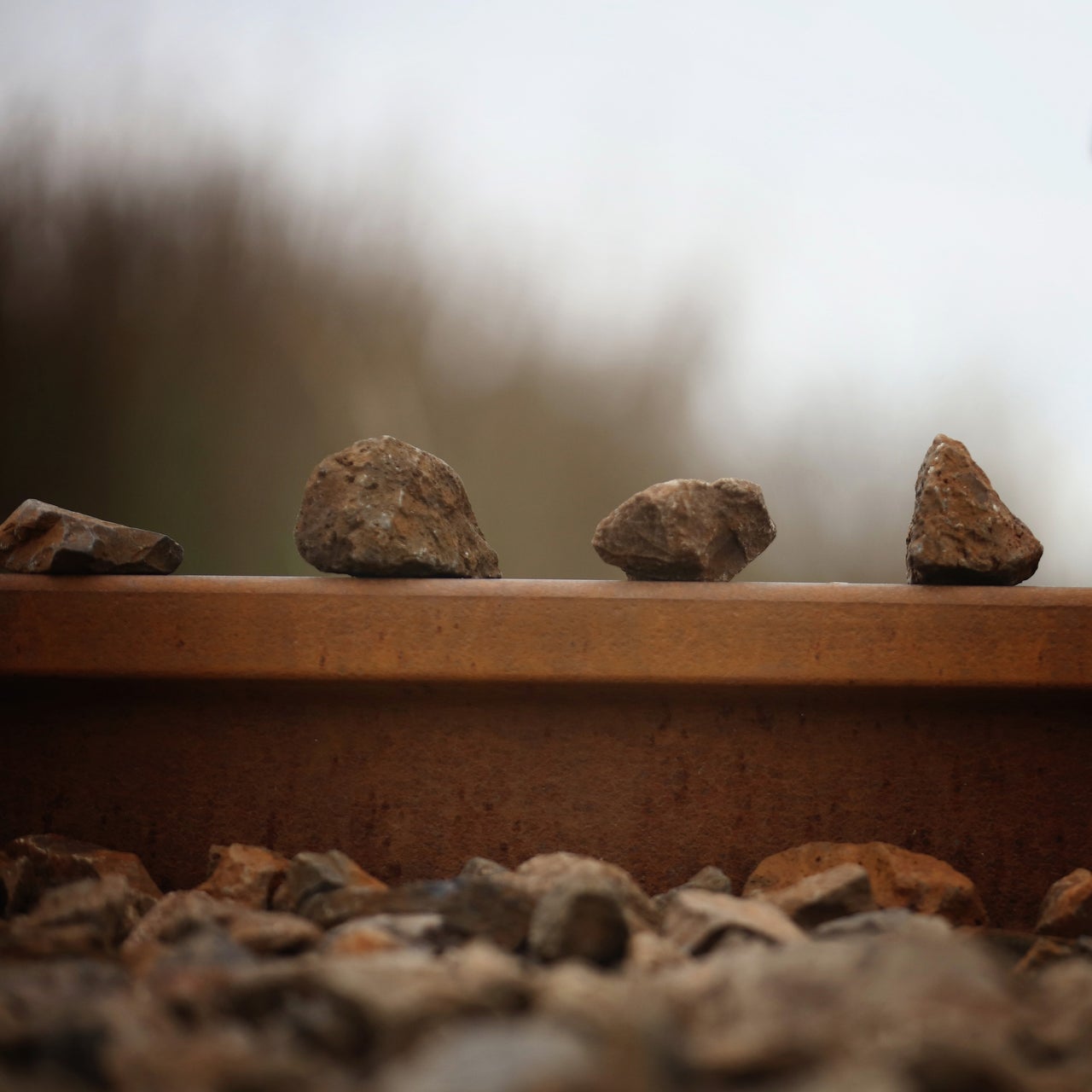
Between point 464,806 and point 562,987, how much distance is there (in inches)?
26.4

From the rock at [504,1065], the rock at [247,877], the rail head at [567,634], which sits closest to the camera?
the rock at [504,1065]

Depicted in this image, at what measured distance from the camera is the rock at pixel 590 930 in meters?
0.75

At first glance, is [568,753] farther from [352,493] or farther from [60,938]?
[60,938]

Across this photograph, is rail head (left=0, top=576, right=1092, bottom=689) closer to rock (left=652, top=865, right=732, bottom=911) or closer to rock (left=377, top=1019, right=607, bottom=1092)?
rock (left=652, top=865, right=732, bottom=911)

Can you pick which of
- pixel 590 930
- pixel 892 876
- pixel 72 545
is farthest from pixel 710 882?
pixel 72 545

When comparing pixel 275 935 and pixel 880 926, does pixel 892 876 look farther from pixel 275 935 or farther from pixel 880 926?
pixel 275 935

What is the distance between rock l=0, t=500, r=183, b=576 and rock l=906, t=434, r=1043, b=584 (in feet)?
3.34

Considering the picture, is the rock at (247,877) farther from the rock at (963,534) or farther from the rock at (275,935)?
the rock at (963,534)

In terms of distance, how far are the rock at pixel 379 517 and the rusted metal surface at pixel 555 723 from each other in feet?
0.15

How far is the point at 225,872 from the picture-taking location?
1074 millimetres

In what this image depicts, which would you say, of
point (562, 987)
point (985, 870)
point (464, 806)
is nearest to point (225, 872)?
point (464, 806)

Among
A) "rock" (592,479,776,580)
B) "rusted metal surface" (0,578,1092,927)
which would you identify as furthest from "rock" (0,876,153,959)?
"rock" (592,479,776,580)

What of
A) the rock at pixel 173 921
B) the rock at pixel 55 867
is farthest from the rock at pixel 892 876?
the rock at pixel 55 867

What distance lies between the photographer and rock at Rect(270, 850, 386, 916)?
0.99 metres
